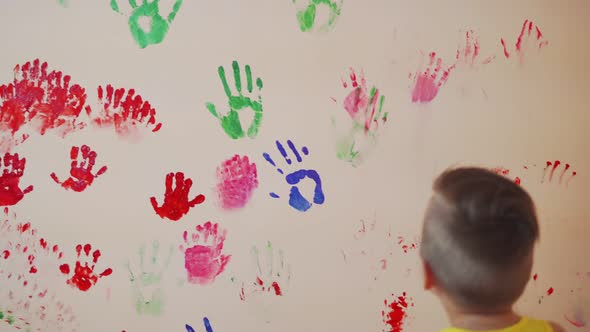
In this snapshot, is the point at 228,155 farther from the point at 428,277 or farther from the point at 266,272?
the point at 428,277

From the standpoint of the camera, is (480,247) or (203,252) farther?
(203,252)

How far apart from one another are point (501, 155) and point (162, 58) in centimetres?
80

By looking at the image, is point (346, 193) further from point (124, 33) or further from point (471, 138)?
point (124, 33)

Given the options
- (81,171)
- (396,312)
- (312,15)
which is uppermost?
(312,15)

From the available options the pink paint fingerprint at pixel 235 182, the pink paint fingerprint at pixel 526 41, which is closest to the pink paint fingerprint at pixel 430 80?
the pink paint fingerprint at pixel 526 41

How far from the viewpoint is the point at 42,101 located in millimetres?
1352

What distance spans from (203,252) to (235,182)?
0.17 metres

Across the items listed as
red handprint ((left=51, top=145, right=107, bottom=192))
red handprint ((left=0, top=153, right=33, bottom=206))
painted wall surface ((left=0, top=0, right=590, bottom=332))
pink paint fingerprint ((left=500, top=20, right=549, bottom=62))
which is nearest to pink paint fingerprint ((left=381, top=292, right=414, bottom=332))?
painted wall surface ((left=0, top=0, right=590, bottom=332))

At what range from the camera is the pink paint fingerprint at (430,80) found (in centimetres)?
139

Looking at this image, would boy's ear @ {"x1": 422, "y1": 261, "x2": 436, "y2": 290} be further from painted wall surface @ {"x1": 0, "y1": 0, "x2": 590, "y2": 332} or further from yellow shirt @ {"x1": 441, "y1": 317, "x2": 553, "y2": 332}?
painted wall surface @ {"x1": 0, "y1": 0, "x2": 590, "y2": 332}

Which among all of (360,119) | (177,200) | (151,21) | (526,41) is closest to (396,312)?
(360,119)

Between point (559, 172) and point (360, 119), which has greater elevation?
point (360, 119)

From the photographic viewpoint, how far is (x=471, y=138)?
1.40 meters

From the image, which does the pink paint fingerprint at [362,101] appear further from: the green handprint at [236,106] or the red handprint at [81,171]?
the red handprint at [81,171]
